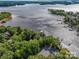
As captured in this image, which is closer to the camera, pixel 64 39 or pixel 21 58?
pixel 21 58

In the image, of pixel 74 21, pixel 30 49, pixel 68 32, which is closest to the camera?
pixel 30 49

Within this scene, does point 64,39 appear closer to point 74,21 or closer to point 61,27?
point 61,27

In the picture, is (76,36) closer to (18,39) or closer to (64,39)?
(64,39)

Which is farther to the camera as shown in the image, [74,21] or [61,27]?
[74,21]

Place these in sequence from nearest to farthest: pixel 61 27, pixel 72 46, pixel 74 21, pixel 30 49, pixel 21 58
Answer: pixel 21 58 < pixel 30 49 < pixel 72 46 < pixel 61 27 < pixel 74 21

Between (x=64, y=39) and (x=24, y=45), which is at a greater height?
(x=24, y=45)

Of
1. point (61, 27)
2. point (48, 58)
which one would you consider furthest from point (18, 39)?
point (61, 27)

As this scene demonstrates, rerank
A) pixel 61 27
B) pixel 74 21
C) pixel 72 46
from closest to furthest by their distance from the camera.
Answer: pixel 72 46 < pixel 61 27 < pixel 74 21

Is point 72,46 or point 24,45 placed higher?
point 24,45

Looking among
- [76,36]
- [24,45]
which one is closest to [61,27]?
[76,36]
